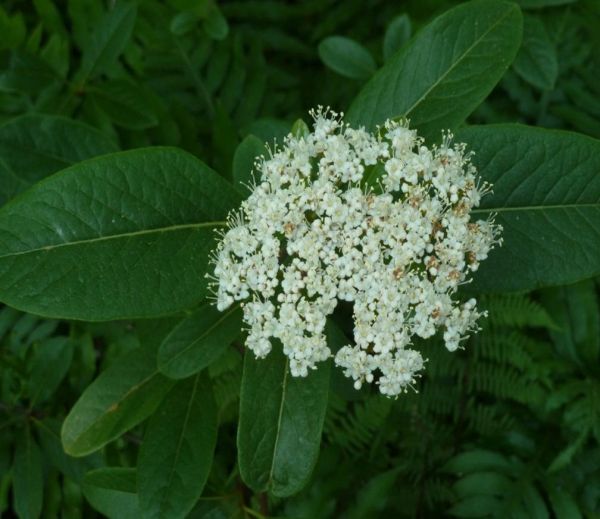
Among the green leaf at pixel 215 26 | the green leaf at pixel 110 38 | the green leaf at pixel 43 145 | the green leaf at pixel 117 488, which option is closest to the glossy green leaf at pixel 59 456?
the green leaf at pixel 117 488

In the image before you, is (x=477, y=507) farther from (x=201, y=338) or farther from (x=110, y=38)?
(x=110, y=38)

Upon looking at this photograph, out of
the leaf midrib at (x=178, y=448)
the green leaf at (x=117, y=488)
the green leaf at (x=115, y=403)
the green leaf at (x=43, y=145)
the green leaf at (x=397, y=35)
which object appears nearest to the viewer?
the leaf midrib at (x=178, y=448)

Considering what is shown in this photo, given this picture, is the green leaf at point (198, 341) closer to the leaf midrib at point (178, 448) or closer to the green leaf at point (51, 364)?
the leaf midrib at point (178, 448)

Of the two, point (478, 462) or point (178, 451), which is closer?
point (178, 451)

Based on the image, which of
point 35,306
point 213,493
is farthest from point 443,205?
point 213,493

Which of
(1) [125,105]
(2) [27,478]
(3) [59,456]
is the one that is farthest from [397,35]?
(2) [27,478]

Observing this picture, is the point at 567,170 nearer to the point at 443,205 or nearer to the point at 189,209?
the point at 443,205
